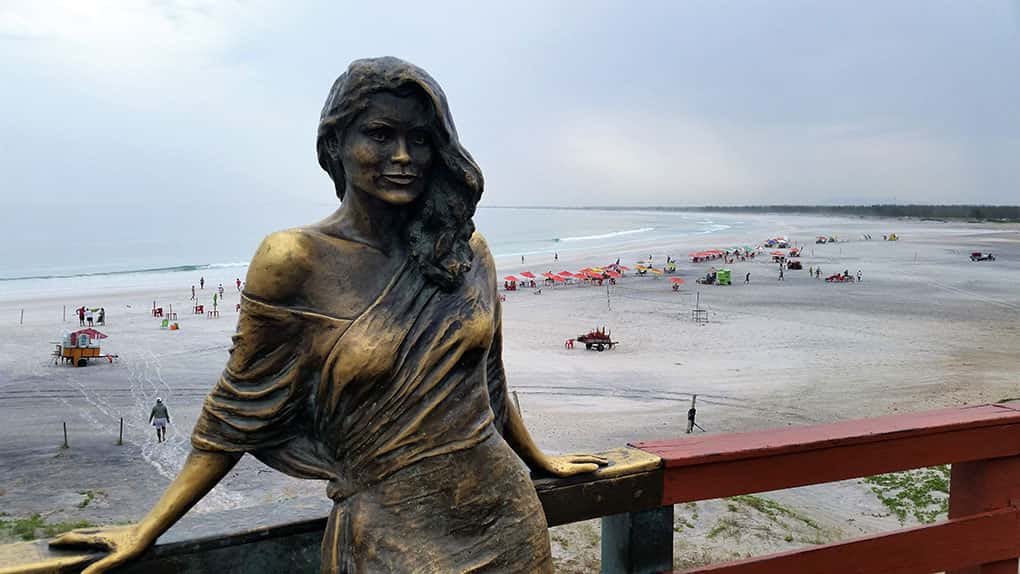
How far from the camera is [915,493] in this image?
8.79 meters

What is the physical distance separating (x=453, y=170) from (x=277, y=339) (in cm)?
69

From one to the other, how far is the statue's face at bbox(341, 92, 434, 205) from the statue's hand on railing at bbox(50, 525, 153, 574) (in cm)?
110

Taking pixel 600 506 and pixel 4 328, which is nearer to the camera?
pixel 600 506

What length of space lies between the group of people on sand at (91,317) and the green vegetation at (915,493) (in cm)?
2618

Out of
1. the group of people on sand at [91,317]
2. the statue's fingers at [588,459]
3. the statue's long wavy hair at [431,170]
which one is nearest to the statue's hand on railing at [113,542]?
the statue's long wavy hair at [431,170]

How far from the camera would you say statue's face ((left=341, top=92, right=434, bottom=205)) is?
2.10m

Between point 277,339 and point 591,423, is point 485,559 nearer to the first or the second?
point 277,339

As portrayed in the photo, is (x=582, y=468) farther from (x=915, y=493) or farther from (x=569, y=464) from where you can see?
(x=915, y=493)

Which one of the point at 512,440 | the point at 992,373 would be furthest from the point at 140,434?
the point at 992,373

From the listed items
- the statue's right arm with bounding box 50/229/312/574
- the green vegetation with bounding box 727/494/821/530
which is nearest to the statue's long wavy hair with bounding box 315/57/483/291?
the statue's right arm with bounding box 50/229/312/574

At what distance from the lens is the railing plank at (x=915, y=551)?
9.61ft

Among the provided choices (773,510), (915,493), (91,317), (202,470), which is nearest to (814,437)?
(202,470)

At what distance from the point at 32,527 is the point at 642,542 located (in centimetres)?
968

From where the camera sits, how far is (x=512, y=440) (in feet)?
8.46
